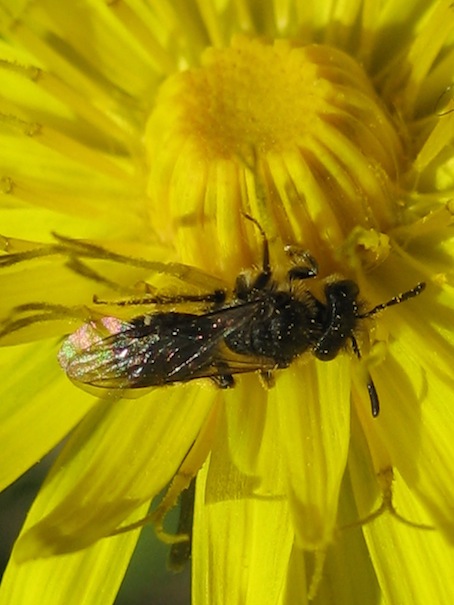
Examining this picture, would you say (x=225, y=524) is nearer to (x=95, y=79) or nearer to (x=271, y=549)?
(x=271, y=549)

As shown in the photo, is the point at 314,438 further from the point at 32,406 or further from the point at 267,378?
the point at 32,406

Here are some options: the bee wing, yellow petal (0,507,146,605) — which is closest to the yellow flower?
yellow petal (0,507,146,605)

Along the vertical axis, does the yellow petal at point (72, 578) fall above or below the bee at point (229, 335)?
below

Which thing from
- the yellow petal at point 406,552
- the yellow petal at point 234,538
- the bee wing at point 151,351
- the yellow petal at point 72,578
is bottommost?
the yellow petal at point 406,552

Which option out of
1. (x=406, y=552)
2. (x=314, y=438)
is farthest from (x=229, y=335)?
(x=406, y=552)

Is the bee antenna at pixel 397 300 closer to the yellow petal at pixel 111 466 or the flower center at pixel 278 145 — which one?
the flower center at pixel 278 145

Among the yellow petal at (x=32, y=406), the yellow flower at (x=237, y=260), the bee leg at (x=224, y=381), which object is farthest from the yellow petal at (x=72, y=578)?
the bee leg at (x=224, y=381)

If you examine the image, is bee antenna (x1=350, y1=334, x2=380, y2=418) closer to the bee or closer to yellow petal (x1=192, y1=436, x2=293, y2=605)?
the bee
